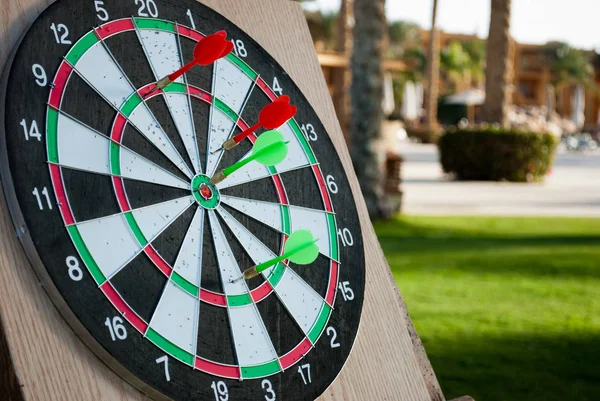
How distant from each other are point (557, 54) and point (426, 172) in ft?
122

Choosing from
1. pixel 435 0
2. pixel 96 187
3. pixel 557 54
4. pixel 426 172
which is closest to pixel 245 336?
pixel 96 187

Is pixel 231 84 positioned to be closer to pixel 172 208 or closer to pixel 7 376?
pixel 172 208

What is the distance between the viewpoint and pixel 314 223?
5.97ft

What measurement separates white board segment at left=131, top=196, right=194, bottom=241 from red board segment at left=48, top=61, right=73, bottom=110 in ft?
0.70

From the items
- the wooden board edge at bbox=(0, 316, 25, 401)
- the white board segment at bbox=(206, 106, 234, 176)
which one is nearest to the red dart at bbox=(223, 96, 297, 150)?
the white board segment at bbox=(206, 106, 234, 176)

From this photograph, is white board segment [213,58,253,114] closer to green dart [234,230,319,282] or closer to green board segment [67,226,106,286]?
green dart [234,230,319,282]

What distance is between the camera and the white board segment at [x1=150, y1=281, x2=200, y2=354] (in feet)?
4.73

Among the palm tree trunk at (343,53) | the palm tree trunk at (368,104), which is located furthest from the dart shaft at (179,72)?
the palm tree trunk at (343,53)

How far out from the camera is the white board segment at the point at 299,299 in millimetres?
1683

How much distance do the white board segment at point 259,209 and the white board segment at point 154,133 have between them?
111 mm

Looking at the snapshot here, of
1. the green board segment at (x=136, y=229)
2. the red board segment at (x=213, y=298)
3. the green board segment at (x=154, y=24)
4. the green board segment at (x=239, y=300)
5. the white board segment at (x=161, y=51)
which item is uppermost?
the green board segment at (x=154, y=24)

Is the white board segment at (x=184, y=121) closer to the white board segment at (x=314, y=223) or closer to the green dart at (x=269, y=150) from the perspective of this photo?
the green dart at (x=269, y=150)

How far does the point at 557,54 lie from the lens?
5175cm

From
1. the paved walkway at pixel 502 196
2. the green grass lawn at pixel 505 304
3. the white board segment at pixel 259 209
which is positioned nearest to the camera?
the white board segment at pixel 259 209
